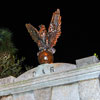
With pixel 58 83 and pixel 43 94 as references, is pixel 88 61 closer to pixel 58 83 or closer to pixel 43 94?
pixel 58 83

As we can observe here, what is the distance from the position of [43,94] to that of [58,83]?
400mm

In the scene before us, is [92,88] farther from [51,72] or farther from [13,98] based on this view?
[13,98]

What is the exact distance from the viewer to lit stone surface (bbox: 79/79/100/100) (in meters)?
3.37

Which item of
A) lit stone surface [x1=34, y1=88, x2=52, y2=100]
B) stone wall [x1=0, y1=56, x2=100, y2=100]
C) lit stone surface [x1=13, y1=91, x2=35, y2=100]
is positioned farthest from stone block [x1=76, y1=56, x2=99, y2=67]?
lit stone surface [x1=13, y1=91, x2=35, y2=100]

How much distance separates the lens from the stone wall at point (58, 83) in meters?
3.49

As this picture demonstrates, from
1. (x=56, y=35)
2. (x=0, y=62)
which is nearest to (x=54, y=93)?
(x=56, y=35)

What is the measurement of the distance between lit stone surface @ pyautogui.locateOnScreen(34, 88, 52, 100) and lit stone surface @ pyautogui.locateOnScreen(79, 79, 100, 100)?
0.69m

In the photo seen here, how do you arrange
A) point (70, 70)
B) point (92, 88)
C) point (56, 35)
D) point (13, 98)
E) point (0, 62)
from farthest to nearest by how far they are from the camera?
point (0, 62), point (56, 35), point (13, 98), point (70, 70), point (92, 88)

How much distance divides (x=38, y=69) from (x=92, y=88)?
4.35ft

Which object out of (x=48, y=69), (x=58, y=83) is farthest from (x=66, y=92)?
(x=48, y=69)

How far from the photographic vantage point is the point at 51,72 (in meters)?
4.03

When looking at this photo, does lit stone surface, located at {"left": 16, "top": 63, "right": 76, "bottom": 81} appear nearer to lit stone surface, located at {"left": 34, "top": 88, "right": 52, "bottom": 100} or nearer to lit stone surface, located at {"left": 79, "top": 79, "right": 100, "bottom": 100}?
lit stone surface, located at {"left": 34, "top": 88, "right": 52, "bottom": 100}

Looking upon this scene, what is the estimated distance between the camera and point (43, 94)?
3926mm

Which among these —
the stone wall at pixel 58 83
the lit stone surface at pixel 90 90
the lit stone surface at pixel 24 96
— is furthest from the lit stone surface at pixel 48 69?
the lit stone surface at pixel 90 90
